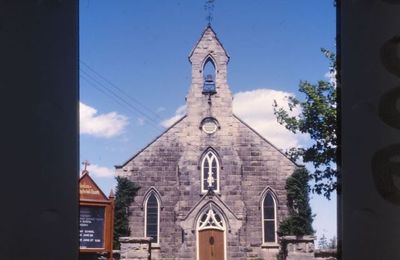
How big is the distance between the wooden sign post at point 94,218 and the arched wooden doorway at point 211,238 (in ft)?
56.1

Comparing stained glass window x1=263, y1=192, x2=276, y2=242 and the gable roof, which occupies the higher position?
the gable roof

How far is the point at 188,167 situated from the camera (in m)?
29.2

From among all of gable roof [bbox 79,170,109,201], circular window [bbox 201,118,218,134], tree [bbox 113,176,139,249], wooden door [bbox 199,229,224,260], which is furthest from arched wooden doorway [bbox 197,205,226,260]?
gable roof [bbox 79,170,109,201]

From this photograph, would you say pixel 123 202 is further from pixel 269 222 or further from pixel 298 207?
pixel 298 207

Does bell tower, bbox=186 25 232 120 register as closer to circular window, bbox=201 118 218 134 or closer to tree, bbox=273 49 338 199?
circular window, bbox=201 118 218 134

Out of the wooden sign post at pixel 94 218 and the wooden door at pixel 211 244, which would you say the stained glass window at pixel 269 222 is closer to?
the wooden door at pixel 211 244

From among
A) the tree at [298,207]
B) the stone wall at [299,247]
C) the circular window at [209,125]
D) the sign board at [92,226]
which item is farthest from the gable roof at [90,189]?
the circular window at [209,125]

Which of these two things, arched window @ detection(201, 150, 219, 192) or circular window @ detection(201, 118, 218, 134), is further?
circular window @ detection(201, 118, 218, 134)

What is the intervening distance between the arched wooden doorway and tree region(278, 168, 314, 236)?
9.87 feet

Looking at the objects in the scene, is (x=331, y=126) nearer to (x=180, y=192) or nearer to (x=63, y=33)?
(x=180, y=192)

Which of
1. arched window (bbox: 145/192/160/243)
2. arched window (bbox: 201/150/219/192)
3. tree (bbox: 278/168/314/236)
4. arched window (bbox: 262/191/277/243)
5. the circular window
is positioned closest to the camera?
tree (bbox: 278/168/314/236)

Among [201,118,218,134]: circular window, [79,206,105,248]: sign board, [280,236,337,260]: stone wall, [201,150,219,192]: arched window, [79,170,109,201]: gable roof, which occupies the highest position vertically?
[201,118,218,134]: circular window

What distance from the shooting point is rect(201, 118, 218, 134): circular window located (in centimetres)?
3036

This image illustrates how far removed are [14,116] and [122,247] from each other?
1462 centimetres
